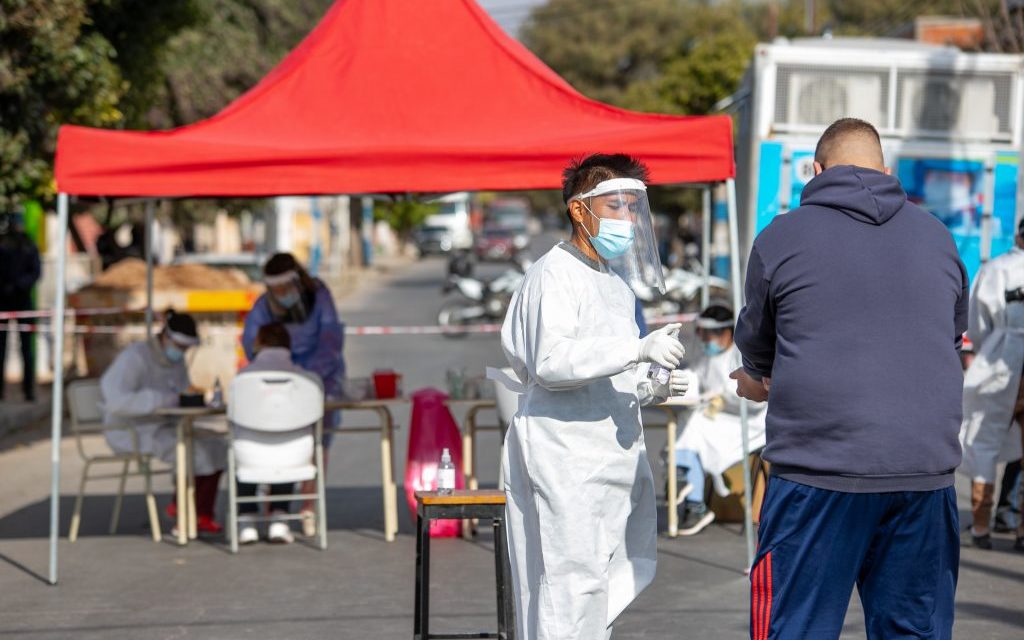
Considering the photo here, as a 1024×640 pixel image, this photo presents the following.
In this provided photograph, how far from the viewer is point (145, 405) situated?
9086mm

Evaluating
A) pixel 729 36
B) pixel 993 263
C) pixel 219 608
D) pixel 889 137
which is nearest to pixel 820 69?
pixel 889 137

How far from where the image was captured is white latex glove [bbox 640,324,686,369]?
448 cm

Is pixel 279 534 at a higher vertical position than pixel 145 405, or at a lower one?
lower

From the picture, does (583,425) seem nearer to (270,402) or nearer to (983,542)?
(270,402)

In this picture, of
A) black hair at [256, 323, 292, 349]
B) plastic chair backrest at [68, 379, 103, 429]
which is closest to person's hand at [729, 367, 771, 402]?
black hair at [256, 323, 292, 349]

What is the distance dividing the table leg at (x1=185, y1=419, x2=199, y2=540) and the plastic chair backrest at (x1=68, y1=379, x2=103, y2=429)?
745mm

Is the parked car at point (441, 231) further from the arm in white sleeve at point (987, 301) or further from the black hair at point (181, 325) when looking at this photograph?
the arm in white sleeve at point (987, 301)

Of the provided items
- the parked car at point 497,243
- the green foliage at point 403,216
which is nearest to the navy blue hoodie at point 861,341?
the parked car at point 497,243

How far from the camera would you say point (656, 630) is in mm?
6766

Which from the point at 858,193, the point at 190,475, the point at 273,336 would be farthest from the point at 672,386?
the point at 190,475

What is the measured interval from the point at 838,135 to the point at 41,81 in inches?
381

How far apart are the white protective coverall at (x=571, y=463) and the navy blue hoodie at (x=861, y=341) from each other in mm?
669

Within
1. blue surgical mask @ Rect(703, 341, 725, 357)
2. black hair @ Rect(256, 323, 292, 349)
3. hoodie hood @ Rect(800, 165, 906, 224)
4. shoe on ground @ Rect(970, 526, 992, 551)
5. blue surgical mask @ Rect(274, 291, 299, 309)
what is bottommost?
shoe on ground @ Rect(970, 526, 992, 551)

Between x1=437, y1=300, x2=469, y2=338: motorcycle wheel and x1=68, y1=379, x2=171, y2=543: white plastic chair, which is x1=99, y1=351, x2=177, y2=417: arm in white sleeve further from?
x1=437, y1=300, x2=469, y2=338: motorcycle wheel
